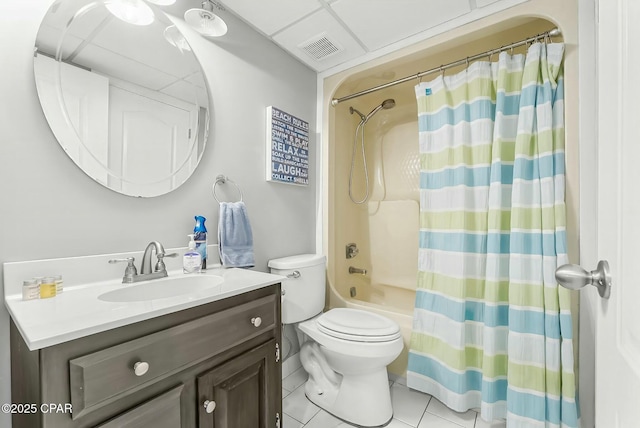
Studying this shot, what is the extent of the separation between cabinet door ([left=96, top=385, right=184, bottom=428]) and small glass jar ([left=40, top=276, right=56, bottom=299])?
0.46 meters

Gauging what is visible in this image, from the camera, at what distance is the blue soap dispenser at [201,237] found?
1246mm

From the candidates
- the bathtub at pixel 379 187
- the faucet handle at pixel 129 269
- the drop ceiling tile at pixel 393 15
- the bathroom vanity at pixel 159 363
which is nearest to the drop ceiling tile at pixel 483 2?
the drop ceiling tile at pixel 393 15

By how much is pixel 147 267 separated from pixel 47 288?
0.29m

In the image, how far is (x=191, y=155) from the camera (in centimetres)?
129

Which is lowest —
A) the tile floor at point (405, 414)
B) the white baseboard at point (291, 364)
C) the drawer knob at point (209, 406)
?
the tile floor at point (405, 414)

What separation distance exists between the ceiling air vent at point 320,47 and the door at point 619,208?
1462mm

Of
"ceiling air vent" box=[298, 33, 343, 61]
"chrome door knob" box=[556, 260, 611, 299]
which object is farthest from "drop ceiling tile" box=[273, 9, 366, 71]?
"chrome door knob" box=[556, 260, 611, 299]

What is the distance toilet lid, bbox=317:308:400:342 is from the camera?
1347 mm

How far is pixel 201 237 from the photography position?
Result: 1254 mm

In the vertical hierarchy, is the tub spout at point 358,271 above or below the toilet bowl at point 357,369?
above

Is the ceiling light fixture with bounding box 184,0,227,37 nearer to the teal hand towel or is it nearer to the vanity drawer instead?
the teal hand towel

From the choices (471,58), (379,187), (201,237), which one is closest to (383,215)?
(379,187)

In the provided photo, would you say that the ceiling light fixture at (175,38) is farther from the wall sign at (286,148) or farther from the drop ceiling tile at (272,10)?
the wall sign at (286,148)

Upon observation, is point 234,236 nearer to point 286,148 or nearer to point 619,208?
point 286,148
